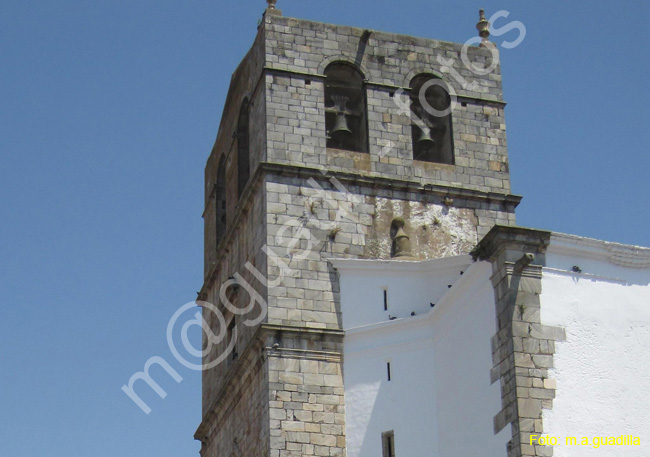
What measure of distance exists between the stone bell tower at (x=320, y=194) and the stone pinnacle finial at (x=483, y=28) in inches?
15.3

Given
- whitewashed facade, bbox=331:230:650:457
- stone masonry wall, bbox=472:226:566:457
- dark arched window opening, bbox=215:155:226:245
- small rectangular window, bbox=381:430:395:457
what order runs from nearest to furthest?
stone masonry wall, bbox=472:226:566:457 → whitewashed facade, bbox=331:230:650:457 → small rectangular window, bbox=381:430:395:457 → dark arched window opening, bbox=215:155:226:245

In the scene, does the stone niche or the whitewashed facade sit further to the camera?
the stone niche

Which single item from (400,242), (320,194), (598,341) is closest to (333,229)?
(320,194)

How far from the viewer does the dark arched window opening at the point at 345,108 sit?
25.2m

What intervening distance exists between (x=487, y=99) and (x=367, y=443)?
800 cm

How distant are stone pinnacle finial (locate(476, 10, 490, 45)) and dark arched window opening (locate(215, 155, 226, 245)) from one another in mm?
5918

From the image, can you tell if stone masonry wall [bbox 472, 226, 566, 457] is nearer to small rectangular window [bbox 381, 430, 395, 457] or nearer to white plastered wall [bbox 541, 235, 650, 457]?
white plastered wall [bbox 541, 235, 650, 457]

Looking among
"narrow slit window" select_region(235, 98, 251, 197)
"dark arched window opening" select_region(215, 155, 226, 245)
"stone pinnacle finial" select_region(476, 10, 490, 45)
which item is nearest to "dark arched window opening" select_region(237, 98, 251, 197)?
"narrow slit window" select_region(235, 98, 251, 197)

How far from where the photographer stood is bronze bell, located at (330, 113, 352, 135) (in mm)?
25016

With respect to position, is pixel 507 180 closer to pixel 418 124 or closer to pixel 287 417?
pixel 418 124

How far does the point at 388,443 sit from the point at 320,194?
15.8 ft

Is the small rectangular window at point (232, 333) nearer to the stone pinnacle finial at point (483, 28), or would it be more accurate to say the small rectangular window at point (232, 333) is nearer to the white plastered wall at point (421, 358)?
the white plastered wall at point (421, 358)

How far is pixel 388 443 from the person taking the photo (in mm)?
21641

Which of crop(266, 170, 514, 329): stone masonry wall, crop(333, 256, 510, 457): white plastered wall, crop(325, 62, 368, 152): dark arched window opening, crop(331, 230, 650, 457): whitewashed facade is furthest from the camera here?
crop(325, 62, 368, 152): dark arched window opening
